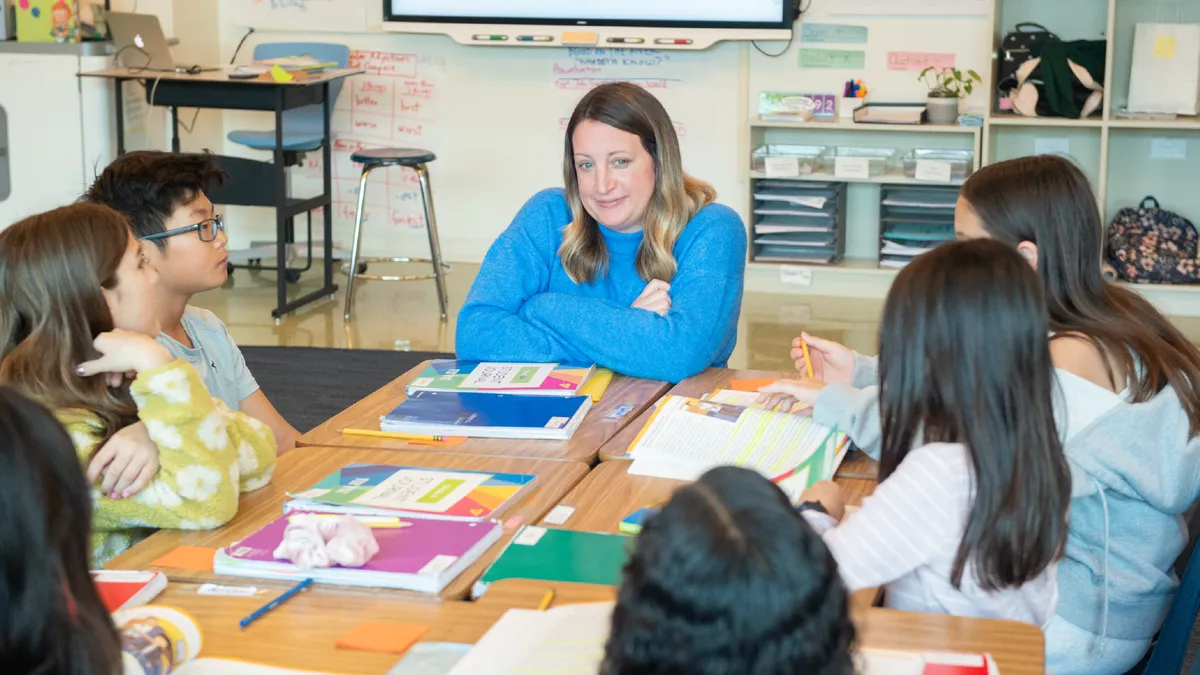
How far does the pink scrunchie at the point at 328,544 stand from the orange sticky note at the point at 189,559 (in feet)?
0.30

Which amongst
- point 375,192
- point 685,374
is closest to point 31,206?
point 375,192

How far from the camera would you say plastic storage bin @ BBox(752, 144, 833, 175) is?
5582 millimetres

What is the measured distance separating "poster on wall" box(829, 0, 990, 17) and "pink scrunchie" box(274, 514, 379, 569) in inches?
178

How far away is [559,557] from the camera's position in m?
1.56

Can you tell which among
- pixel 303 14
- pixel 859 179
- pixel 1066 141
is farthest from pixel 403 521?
pixel 303 14

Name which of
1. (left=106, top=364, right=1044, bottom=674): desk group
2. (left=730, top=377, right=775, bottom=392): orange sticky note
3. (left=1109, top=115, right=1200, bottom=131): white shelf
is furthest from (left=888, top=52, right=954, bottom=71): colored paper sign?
(left=106, top=364, right=1044, bottom=674): desk group

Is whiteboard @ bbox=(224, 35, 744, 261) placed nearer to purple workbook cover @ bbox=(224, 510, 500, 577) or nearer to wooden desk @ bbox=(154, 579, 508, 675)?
purple workbook cover @ bbox=(224, 510, 500, 577)

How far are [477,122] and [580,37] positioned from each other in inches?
28.9

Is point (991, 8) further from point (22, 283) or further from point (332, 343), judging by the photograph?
point (22, 283)

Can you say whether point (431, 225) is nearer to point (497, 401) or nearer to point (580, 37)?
point (580, 37)

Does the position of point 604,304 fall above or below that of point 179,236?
below

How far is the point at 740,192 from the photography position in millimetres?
5949

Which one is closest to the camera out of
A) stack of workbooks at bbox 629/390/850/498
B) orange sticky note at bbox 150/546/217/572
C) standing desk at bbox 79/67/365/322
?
orange sticky note at bbox 150/546/217/572

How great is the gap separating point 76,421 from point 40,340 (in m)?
0.11
